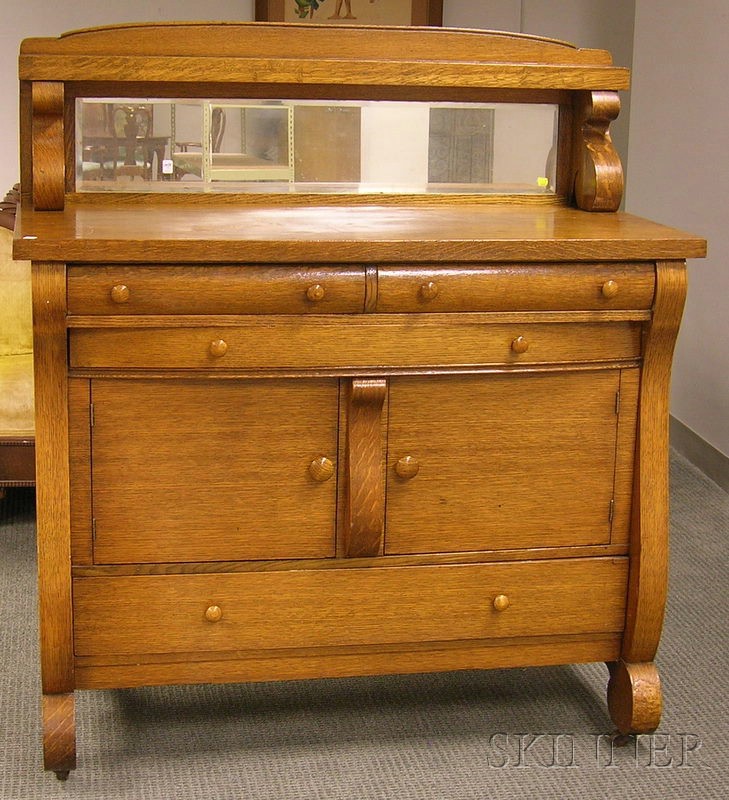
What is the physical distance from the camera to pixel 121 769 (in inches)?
93.0

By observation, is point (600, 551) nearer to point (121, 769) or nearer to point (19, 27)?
point (121, 769)

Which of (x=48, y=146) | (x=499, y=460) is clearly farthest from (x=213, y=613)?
(x=48, y=146)

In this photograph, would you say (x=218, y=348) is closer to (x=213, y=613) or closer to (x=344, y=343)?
(x=344, y=343)

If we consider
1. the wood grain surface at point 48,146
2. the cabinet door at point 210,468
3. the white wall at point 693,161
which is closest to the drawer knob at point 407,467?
the cabinet door at point 210,468

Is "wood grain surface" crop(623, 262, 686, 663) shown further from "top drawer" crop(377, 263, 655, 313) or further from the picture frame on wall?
the picture frame on wall

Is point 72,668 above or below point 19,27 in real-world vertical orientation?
below

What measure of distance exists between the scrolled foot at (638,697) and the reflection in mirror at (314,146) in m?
1.03

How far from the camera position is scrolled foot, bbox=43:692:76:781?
2.27 metres

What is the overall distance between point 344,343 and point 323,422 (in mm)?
154

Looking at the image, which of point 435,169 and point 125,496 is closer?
point 125,496

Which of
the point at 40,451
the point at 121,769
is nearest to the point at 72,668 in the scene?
the point at 121,769

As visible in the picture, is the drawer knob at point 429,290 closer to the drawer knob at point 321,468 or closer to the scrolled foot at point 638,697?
the drawer knob at point 321,468

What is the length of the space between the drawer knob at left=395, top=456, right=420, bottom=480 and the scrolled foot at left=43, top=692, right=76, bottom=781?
732 millimetres

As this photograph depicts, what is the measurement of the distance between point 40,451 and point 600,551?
1064 millimetres
